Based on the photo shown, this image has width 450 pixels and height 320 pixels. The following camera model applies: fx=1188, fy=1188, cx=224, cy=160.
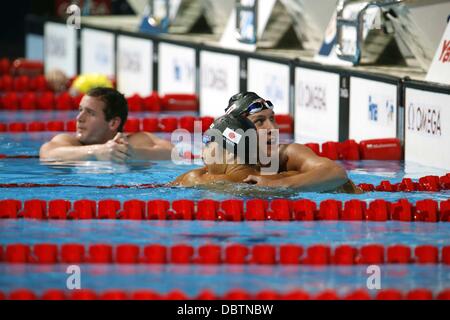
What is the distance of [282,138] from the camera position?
33.0 feet

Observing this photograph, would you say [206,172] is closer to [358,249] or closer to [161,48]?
[358,249]

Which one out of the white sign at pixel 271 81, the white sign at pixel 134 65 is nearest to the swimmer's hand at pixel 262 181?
the white sign at pixel 271 81

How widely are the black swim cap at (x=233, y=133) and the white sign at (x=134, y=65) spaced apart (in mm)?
7261

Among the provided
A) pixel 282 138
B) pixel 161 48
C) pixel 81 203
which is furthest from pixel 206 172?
pixel 161 48

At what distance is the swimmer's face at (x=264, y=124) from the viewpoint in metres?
6.60

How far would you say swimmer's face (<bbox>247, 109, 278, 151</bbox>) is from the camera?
260 inches

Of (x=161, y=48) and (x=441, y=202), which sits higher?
(x=161, y=48)

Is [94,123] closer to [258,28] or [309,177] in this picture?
[309,177]

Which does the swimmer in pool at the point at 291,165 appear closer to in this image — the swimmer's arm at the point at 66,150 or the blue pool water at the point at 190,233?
the blue pool water at the point at 190,233

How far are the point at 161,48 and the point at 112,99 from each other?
557 centimetres

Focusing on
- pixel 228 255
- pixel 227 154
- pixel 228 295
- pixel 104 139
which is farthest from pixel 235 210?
pixel 104 139

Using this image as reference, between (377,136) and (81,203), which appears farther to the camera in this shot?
(377,136)

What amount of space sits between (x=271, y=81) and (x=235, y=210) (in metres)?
4.91

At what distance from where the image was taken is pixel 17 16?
61.7 feet
